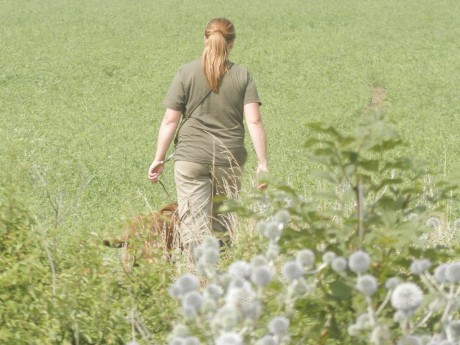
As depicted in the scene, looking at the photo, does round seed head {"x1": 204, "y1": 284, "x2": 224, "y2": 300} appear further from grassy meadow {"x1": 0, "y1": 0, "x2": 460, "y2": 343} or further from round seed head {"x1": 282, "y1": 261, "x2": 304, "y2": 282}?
grassy meadow {"x1": 0, "y1": 0, "x2": 460, "y2": 343}

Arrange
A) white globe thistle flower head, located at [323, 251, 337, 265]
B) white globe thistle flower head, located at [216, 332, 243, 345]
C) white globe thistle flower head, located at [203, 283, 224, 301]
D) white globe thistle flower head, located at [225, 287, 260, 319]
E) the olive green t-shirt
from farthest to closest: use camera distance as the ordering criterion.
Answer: the olive green t-shirt, white globe thistle flower head, located at [323, 251, 337, 265], white globe thistle flower head, located at [203, 283, 224, 301], white globe thistle flower head, located at [225, 287, 260, 319], white globe thistle flower head, located at [216, 332, 243, 345]

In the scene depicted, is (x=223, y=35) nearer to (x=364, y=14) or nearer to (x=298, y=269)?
(x=298, y=269)

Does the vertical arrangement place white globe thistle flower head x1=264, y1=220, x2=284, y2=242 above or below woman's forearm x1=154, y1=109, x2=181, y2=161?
above

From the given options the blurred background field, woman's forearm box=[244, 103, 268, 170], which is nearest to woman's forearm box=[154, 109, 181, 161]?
woman's forearm box=[244, 103, 268, 170]

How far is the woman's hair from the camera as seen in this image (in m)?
7.16

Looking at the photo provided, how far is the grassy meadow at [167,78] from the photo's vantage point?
1578cm

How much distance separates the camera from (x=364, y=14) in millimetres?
38688

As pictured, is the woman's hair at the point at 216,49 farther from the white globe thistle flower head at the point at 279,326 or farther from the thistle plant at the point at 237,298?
the white globe thistle flower head at the point at 279,326

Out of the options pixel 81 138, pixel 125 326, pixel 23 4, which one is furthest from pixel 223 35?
pixel 23 4

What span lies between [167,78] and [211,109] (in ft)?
67.1

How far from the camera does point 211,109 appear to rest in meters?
7.36

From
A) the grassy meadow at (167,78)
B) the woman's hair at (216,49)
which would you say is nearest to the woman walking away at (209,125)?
the woman's hair at (216,49)

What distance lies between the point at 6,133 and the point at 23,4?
23.6 meters

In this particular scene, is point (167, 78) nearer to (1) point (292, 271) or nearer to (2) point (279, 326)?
(1) point (292, 271)
